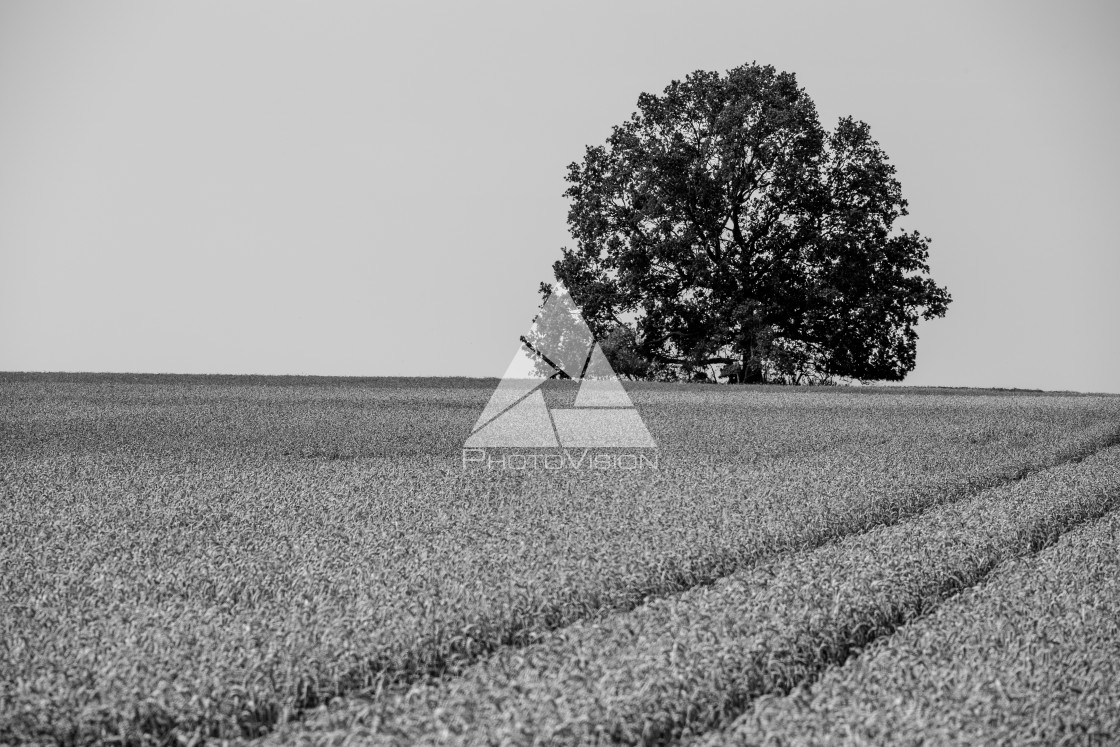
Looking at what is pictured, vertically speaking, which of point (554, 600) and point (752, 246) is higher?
point (752, 246)

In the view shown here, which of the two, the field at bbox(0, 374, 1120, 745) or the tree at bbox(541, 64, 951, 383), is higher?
the tree at bbox(541, 64, 951, 383)

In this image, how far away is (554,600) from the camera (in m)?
5.86

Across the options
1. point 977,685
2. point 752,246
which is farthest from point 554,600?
Result: point 752,246

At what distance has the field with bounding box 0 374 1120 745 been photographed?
4.34m

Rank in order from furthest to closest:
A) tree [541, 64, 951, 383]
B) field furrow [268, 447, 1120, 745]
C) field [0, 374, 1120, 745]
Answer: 1. tree [541, 64, 951, 383]
2. field [0, 374, 1120, 745]
3. field furrow [268, 447, 1120, 745]

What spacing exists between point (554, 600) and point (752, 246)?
92.0 ft

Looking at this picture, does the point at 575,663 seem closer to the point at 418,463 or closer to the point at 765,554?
the point at 765,554

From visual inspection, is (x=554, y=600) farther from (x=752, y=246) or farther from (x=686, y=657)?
(x=752, y=246)

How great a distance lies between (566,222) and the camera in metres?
35.0

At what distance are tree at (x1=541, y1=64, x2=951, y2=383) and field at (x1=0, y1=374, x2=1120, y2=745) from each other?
19.5 meters

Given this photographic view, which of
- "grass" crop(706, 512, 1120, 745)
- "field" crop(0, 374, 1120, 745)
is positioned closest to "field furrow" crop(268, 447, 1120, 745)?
"field" crop(0, 374, 1120, 745)

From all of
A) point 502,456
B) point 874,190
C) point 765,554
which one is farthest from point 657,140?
point 765,554

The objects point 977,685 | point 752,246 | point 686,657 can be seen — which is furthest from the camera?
point 752,246

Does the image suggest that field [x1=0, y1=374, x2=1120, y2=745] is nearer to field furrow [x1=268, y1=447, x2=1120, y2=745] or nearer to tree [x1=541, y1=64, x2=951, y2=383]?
field furrow [x1=268, y1=447, x2=1120, y2=745]
